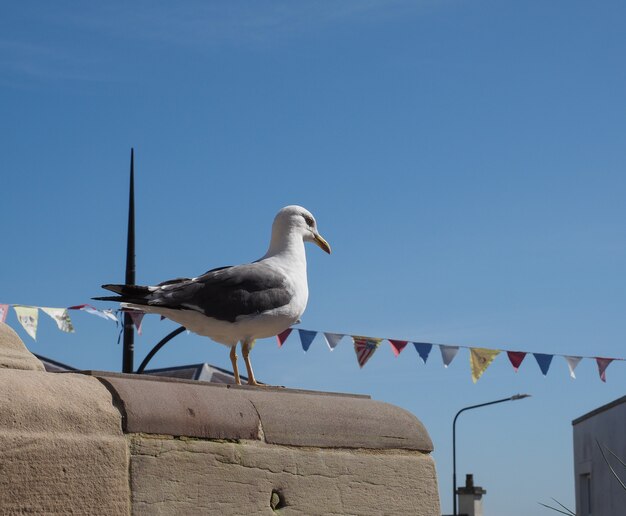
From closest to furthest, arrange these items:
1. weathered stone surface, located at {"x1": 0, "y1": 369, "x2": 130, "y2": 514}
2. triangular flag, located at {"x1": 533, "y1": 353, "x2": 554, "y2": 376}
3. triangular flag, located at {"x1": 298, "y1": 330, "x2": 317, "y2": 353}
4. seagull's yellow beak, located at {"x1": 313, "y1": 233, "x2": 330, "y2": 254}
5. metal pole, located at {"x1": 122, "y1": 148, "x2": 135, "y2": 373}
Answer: weathered stone surface, located at {"x1": 0, "y1": 369, "x2": 130, "y2": 514}, seagull's yellow beak, located at {"x1": 313, "y1": 233, "x2": 330, "y2": 254}, metal pole, located at {"x1": 122, "y1": 148, "x2": 135, "y2": 373}, triangular flag, located at {"x1": 298, "y1": 330, "x2": 317, "y2": 353}, triangular flag, located at {"x1": 533, "y1": 353, "x2": 554, "y2": 376}

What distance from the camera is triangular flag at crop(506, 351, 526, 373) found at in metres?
13.9

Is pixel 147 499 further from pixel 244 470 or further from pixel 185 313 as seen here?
pixel 185 313

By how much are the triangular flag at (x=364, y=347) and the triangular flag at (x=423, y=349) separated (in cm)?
60

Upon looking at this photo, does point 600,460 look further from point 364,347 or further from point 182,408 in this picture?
point 182,408

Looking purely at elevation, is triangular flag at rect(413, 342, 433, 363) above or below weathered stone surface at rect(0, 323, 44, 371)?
above

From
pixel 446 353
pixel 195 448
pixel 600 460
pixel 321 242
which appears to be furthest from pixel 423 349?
pixel 600 460


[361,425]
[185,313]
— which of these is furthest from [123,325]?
[361,425]

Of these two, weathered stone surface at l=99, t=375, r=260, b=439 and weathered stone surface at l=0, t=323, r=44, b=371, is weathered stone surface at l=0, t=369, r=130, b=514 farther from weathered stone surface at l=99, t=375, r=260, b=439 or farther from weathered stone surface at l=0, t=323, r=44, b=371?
weathered stone surface at l=0, t=323, r=44, b=371

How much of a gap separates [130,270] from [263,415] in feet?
23.3

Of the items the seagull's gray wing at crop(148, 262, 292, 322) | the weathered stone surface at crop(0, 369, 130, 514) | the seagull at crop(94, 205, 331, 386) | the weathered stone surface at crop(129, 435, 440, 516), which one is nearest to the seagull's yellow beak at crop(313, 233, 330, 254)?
the seagull at crop(94, 205, 331, 386)

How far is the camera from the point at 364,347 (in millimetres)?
13086

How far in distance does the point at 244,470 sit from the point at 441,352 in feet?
31.7

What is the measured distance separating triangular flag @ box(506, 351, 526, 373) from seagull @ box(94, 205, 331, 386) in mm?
8554

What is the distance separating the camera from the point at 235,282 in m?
5.57
